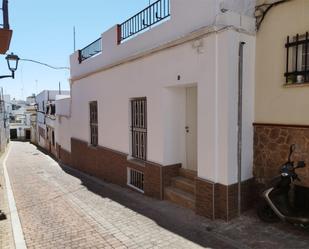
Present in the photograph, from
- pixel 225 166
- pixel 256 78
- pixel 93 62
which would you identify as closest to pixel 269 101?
pixel 256 78

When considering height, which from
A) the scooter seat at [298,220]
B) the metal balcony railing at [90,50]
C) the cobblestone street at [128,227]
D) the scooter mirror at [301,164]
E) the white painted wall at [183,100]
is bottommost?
the cobblestone street at [128,227]

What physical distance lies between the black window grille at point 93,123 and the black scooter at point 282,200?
7.97 meters

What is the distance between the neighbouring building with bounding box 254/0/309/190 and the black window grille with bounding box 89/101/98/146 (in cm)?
738

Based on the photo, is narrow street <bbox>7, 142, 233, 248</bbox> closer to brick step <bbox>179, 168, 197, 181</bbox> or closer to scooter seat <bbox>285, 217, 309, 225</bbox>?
brick step <bbox>179, 168, 197, 181</bbox>

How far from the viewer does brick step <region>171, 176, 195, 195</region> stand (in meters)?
6.83

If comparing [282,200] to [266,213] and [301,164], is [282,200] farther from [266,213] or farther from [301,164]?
[301,164]

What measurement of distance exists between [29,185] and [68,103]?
6.11m

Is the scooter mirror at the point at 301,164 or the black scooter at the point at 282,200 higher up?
the scooter mirror at the point at 301,164

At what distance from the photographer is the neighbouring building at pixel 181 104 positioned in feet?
18.5

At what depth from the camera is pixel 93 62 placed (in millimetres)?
11828

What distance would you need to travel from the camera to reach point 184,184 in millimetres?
7023

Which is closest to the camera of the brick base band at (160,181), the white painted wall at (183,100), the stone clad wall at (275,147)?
the stone clad wall at (275,147)

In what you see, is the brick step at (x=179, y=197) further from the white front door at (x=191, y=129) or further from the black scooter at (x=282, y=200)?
the black scooter at (x=282, y=200)

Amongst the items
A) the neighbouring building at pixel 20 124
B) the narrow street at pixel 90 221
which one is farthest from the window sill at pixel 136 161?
the neighbouring building at pixel 20 124
